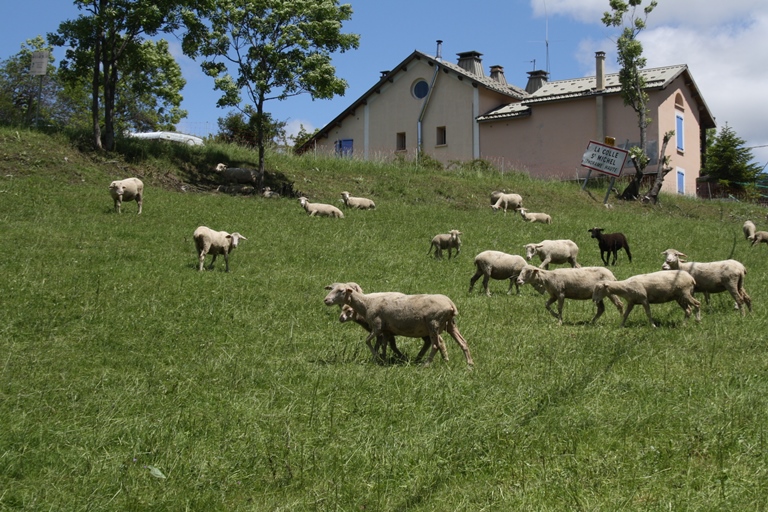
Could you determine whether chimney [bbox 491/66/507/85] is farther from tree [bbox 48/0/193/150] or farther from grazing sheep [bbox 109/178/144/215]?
grazing sheep [bbox 109/178/144/215]

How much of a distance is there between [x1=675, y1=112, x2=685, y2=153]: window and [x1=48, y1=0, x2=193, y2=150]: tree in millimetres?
30128

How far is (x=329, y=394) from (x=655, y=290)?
679cm

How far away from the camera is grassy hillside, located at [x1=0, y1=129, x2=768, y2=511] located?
21.0 ft

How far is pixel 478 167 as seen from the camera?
1636 inches

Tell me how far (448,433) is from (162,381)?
354 centimetres

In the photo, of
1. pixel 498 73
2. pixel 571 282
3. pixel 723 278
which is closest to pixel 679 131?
pixel 498 73

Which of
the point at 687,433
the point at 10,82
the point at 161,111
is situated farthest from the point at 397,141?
the point at 687,433

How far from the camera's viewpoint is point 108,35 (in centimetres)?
2980

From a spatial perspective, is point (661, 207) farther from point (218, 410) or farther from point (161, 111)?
point (161, 111)

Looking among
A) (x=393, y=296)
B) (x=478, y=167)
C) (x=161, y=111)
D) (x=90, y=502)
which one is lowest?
(x=90, y=502)

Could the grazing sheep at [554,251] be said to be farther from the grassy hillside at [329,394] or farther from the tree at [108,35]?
the tree at [108,35]

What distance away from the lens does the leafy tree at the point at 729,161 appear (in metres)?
57.0

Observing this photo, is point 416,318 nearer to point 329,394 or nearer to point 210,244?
point 329,394

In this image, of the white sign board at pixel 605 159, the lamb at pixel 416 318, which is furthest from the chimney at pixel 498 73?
the lamb at pixel 416 318
